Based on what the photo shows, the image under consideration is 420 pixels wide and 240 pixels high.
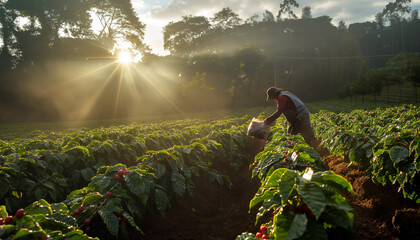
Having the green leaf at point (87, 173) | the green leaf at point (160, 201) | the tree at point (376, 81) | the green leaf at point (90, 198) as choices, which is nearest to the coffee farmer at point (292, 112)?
the green leaf at point (160, 201)

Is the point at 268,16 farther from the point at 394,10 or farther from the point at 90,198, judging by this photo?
the point at 90,198

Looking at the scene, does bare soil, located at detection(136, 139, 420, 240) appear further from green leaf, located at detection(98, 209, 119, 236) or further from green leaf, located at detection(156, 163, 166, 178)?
green leaf, located at detection(98, 209, 119, 236)

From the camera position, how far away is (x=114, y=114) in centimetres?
3195

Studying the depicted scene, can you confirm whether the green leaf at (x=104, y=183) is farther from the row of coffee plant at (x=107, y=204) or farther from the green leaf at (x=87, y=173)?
the green leaf at (x=87, y=173)

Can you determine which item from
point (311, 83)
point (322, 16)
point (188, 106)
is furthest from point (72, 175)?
point (322, 16)

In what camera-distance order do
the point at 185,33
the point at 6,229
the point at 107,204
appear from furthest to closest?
the point at 185,33 → the point at 107,204 → the point at 6,229

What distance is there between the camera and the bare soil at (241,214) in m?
2.46

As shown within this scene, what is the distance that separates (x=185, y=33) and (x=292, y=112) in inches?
2459

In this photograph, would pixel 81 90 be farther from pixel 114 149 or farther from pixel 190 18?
pixel 190 18

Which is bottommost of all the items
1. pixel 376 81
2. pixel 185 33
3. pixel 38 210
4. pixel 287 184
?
pixel 376 81

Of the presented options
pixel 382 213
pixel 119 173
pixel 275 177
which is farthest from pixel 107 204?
pixel 382 213

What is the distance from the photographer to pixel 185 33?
213 feet

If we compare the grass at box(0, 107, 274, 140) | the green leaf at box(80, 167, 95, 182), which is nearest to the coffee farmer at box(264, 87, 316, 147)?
the green leaf at box(80, 167, 95, 182)

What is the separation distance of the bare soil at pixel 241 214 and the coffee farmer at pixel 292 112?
65.5 inches
